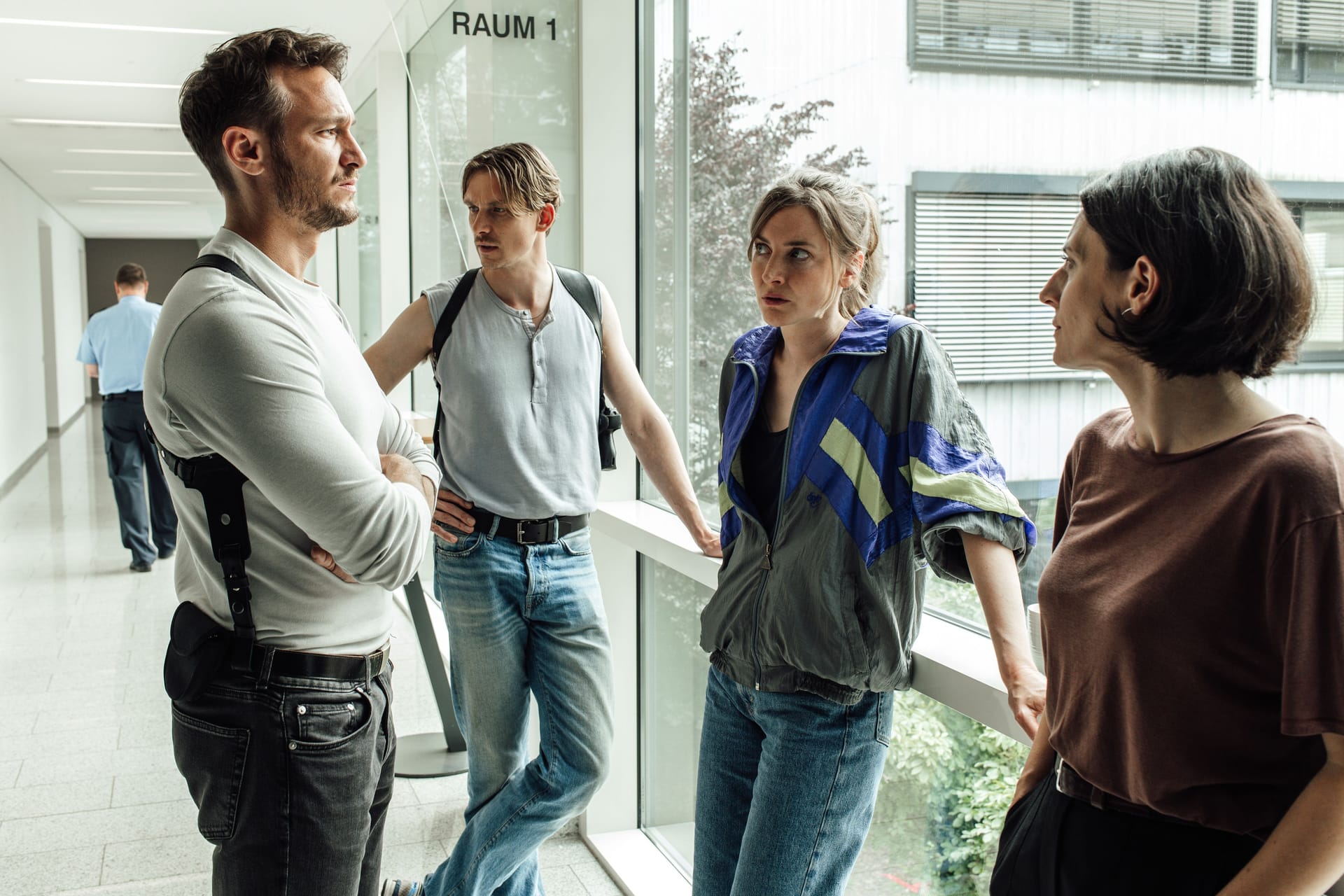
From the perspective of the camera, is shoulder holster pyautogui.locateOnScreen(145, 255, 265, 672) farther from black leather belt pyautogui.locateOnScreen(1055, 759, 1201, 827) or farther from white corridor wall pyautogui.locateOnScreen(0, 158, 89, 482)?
white corridor wall pyautogui.locateOnScreen(0, 158, 89, 482)

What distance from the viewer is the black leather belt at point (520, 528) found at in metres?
2.31

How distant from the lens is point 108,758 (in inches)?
160

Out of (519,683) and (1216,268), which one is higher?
(1216,268)

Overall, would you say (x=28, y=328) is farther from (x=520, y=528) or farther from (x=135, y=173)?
(x=520, y=528)

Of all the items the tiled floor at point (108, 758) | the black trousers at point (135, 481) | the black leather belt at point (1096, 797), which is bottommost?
the tiled floor at point (108, 758)

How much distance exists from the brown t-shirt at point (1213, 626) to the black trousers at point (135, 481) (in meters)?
7.21

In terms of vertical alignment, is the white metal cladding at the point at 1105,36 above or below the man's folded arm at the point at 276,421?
above

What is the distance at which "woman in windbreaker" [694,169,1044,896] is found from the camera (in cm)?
151

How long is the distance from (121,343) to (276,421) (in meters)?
7.31

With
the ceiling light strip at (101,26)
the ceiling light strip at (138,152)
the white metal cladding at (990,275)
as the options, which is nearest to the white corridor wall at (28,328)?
the ceiling light strip at (138,152)

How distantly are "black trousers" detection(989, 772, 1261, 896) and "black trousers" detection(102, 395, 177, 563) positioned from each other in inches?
280

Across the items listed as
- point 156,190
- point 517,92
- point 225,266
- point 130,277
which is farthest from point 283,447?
point 156,190

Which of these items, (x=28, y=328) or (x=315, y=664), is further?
(x=28, y=328)

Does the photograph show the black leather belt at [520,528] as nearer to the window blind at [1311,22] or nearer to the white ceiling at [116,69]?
the window blind at [1311,22]
